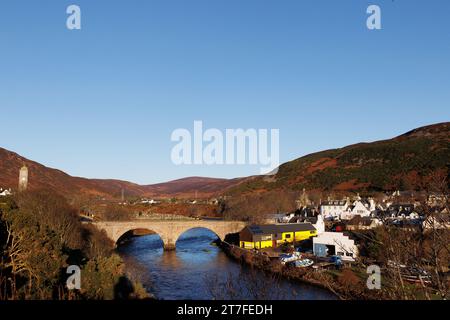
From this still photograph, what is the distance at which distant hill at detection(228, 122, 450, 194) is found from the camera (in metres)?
93.8

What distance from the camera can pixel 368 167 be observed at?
358 ft

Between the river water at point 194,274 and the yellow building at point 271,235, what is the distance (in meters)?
3.48

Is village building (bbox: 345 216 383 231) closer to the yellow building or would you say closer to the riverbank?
the yellow building

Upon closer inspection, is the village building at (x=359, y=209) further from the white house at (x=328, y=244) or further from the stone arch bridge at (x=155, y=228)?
the stone arch bridge at (x=155, y=228)

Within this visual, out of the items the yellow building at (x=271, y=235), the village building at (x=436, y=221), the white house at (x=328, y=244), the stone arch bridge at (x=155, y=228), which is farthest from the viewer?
the stone arch bridge at (x=155, y=228)

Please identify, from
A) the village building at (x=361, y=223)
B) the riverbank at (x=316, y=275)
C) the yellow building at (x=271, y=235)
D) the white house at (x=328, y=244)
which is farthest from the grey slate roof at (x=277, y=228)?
the white house at (x=328, y=244)

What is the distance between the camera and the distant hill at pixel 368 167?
9375 cm

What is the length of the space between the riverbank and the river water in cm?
100

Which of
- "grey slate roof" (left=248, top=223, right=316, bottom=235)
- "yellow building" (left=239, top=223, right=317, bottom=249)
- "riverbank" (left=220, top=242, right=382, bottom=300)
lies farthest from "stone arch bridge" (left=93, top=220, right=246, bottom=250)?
"riverbank" (left=220, top=242, right=382, bottom=300)

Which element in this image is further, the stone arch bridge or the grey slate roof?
the stone arch bridge
